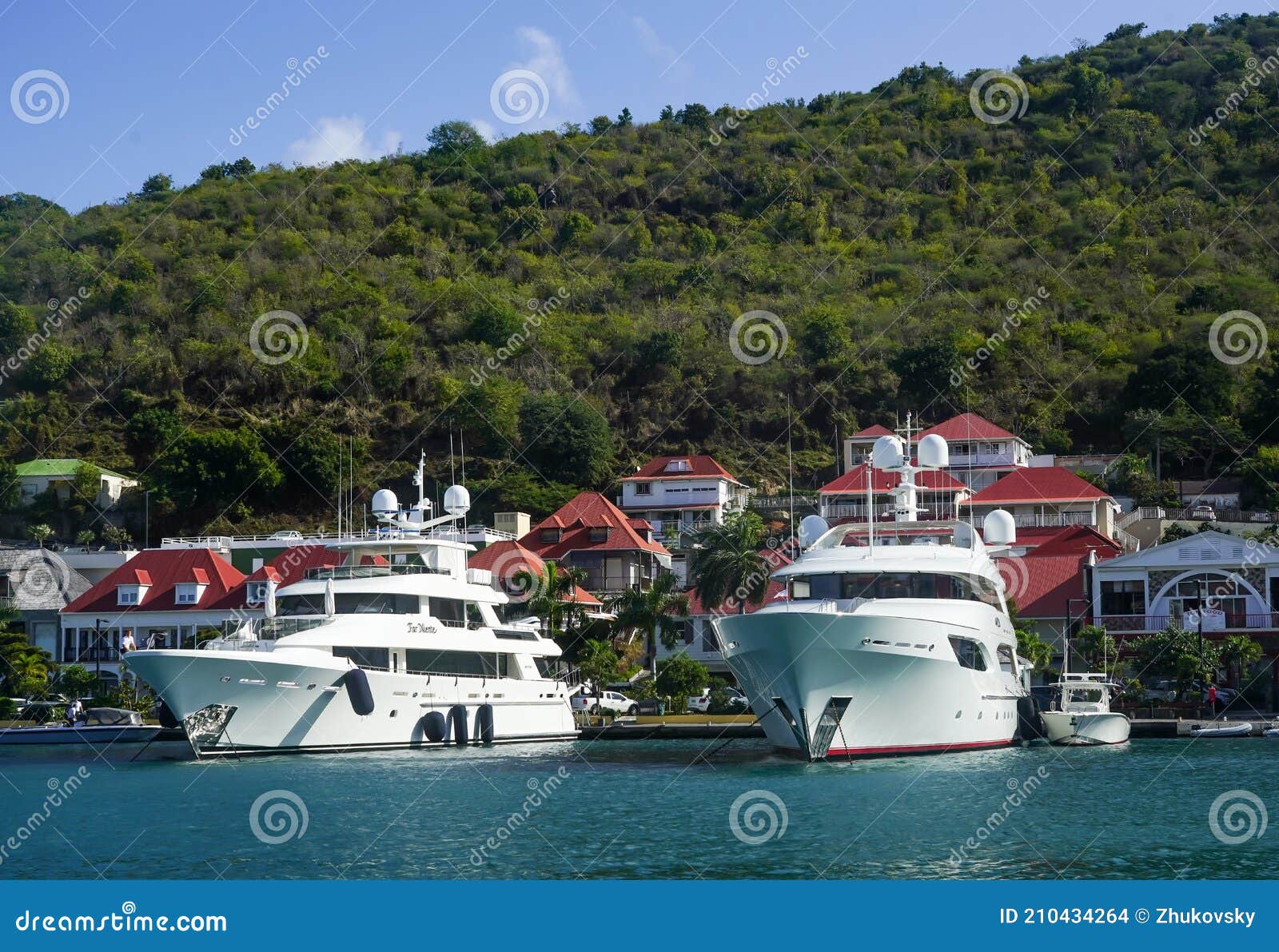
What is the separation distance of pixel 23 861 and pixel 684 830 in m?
10.7

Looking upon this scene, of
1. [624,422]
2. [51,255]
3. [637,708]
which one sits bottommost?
[637,708]

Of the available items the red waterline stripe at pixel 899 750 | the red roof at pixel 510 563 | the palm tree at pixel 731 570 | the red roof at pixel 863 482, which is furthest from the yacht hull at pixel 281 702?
the red roof at pixel 863 482

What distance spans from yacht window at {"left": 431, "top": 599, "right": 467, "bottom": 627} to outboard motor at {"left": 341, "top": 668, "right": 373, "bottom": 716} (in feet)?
14.5

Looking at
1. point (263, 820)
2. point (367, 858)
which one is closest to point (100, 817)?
point (263, 820)

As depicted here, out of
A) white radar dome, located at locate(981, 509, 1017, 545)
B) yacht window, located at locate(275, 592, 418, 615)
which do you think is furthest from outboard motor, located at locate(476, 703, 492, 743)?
white radar dome, located at locate(981, 509, 1017, 545)

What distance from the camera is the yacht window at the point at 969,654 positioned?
40000 mm

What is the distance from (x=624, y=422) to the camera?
108438mm

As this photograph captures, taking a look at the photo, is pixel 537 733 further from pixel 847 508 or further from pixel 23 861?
pixel 847 508

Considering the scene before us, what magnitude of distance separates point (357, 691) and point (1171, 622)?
105 feet

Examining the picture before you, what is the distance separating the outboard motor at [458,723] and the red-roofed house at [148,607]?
23315mm

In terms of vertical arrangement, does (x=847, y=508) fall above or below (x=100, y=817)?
above

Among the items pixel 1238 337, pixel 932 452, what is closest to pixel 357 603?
pixel 932 452

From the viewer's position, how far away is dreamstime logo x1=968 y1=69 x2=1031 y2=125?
157 meters

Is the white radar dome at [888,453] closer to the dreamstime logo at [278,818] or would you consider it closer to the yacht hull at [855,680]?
the yacht hull at [855,680]
